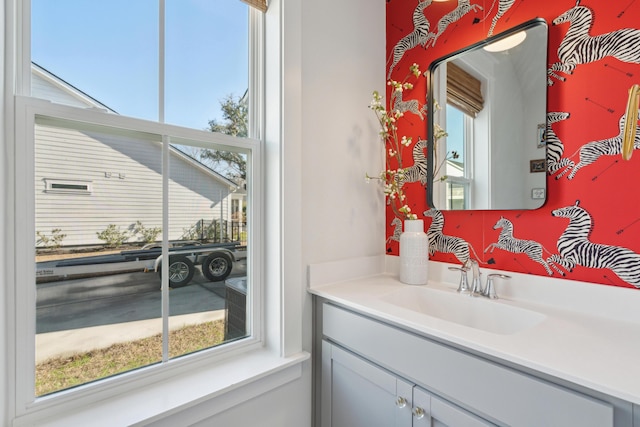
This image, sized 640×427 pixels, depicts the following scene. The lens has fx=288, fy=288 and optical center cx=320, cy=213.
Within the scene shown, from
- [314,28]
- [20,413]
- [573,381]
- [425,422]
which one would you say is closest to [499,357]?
[573,381]

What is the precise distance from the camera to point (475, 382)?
0.75 m

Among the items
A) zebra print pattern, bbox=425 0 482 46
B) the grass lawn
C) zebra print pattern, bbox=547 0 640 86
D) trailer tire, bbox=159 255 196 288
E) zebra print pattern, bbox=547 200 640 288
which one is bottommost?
the grass lawn

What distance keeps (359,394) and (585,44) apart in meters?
1.45

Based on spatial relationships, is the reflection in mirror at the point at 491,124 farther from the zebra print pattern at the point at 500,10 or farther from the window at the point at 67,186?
the window at the point at 67,186

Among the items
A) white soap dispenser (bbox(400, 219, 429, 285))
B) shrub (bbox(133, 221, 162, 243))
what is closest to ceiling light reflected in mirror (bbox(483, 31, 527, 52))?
white soap dispenser (bbox(400, 219, 429, 285))

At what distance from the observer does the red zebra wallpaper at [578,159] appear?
0.90m

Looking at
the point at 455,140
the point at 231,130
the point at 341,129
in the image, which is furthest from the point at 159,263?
the point at 455,140

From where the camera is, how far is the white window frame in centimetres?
78

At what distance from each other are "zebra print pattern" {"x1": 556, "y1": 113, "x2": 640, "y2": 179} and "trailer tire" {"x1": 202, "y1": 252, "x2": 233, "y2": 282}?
4.22 feet

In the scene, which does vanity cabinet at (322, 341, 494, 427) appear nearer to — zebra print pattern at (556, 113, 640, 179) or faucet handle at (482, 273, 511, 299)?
faucet handle at (482, 273, 511, 299)

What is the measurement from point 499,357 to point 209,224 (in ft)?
3.36

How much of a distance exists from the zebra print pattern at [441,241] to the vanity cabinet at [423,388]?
1.81 feet

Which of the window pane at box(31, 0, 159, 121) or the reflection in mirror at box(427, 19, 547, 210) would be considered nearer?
the window pane at box(31, 0, 159, 121)

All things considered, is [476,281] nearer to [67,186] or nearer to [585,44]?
[585,44]
